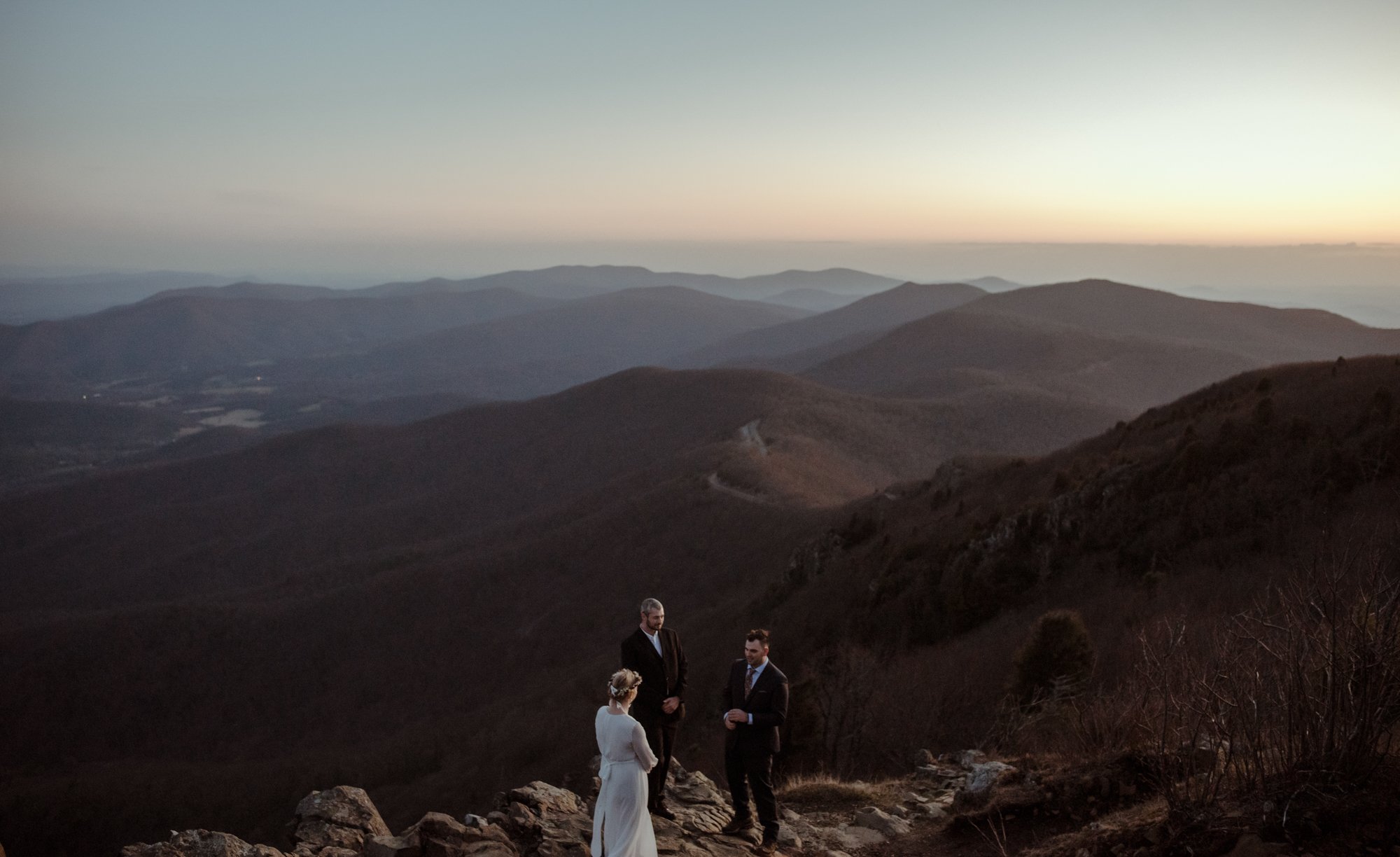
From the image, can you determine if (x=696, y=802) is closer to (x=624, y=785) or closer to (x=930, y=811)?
(x=930, y=811)

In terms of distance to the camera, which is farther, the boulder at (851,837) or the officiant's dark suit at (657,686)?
the boulder at (851,837)

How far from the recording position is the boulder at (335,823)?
8.94m

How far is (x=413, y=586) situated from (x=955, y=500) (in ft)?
146

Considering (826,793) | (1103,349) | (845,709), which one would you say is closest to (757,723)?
(826,793)

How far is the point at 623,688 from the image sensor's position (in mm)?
6301

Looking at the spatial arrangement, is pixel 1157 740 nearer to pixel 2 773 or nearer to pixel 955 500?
pixel 955 500

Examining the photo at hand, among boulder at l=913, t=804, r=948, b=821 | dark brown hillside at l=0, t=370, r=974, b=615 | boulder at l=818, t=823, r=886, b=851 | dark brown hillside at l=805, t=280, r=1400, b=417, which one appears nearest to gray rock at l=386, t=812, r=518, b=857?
boulder at l=818, t=823, r=886, b=851

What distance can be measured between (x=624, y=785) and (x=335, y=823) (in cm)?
526

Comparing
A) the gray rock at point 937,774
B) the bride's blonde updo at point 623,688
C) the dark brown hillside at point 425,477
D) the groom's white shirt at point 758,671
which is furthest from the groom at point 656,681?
the dark brown hillside at point 425,477

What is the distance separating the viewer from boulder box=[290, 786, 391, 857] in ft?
29.3

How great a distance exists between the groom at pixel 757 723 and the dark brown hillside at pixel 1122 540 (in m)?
5.99

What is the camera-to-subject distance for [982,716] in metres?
13.6

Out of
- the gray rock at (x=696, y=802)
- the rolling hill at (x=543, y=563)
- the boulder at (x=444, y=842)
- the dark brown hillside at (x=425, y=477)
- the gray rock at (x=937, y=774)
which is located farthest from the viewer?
the dark brown hillside at (x=425, y=477)

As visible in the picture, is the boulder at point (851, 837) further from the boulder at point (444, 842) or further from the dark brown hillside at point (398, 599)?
the dark brown hillside at point (398, 599)
